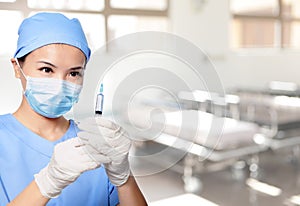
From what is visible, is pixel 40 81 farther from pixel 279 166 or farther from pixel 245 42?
pixel 245 42

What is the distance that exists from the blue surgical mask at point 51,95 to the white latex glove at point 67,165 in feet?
0.48

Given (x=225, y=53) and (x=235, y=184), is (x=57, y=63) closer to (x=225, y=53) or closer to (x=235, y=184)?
(x=235, y=184)

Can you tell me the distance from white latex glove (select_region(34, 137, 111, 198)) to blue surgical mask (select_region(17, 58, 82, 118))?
14 centimetres

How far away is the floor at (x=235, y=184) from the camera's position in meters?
2.28

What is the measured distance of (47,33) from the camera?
2.26ft

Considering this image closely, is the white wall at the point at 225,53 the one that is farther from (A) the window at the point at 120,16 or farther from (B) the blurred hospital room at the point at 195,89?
(A) the window at the point at 120,16

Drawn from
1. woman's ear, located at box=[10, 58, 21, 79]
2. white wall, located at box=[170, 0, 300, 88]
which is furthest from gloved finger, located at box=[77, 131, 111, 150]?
white wall, located at box=[170, 0, 300, 88]

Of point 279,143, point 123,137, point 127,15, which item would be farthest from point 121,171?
point 127,15

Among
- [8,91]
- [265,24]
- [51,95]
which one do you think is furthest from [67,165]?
[265,24]

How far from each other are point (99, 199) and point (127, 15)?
2835mm

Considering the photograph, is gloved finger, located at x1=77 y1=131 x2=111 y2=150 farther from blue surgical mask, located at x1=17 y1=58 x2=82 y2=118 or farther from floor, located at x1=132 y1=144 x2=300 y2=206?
floor, located at x1=132 y1=144 x2=300 y2=206

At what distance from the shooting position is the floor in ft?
7.48

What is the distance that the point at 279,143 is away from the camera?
9.41ft

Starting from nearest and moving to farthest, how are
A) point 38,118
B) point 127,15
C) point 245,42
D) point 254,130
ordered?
point 38,118, point 254,130, point 127,15, point 245,42
